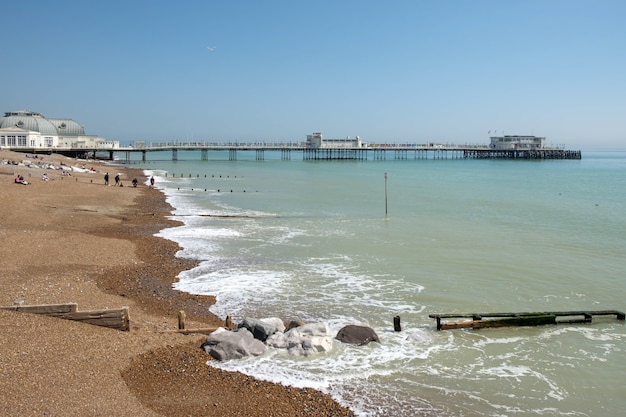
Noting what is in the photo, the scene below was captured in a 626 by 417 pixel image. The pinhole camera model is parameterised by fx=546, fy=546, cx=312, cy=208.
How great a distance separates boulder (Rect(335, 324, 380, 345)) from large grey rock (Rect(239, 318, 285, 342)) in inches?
52.2

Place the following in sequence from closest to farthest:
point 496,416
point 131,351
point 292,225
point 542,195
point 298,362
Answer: point 496,416, point 131,351, point 298,362, point 292,225, point 542,195

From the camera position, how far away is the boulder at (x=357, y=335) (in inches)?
419

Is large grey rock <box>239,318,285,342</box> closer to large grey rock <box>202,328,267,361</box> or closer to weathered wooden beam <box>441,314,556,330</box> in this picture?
large grey rock <box>202,328,267,361</box>

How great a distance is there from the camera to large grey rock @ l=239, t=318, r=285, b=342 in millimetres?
10352

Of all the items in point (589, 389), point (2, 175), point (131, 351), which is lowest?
point (589, 389)

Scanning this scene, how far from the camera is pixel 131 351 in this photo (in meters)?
9.06

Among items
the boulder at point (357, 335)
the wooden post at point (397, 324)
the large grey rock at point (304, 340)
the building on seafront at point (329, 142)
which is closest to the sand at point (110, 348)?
the large grey rock at point (304, 340)

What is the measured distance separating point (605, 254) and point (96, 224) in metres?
20.0

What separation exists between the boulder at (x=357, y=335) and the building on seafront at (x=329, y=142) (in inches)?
4108

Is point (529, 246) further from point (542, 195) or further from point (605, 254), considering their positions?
point (542, 195)

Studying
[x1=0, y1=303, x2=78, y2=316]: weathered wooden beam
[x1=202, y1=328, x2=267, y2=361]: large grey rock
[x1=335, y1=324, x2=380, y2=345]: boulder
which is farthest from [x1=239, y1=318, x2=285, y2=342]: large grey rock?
[x1=0, y1=303, x2=78, y2=316]: weathered wooden beam

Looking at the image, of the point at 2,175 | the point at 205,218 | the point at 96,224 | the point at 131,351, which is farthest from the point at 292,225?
the point at 2,175

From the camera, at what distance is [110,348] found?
8.98 metres

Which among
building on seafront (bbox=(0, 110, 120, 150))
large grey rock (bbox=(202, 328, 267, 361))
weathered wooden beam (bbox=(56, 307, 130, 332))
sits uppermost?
building on seafront (bbox=(0, 110, 120, 150))
